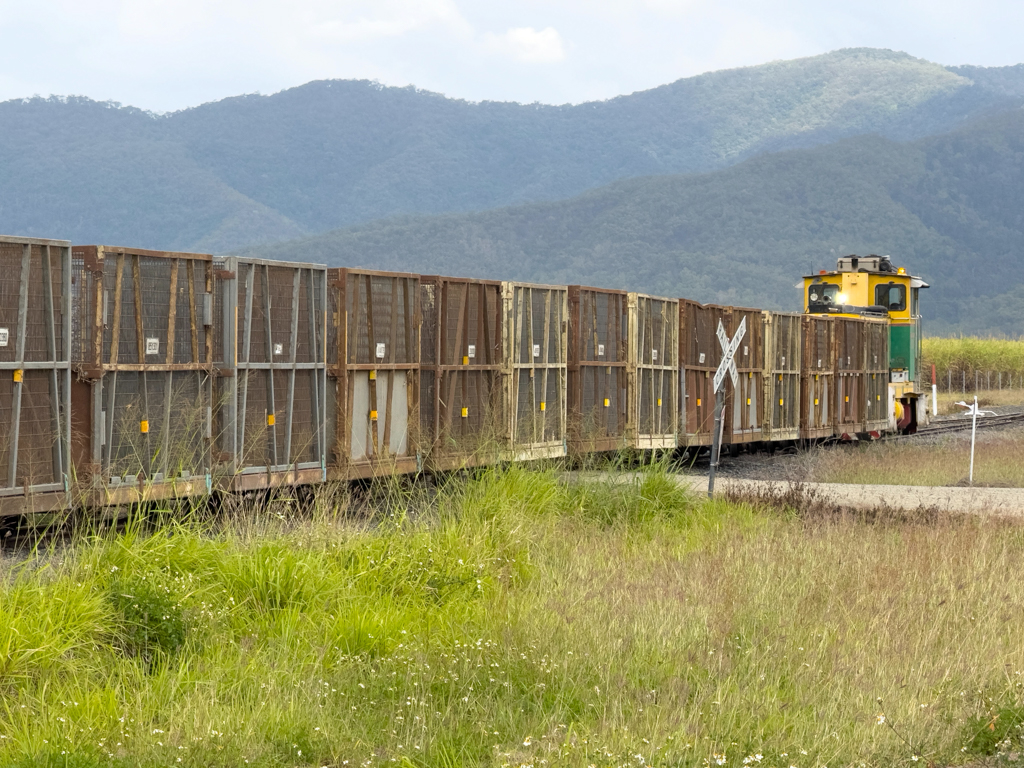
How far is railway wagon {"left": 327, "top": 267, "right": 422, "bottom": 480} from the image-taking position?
12.9 m

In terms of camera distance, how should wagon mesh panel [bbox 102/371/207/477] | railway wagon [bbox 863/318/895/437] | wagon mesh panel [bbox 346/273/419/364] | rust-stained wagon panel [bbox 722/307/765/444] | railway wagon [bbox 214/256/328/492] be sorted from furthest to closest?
railway wagon [bbox 863/318/895/437] → rust-stained wagon panel [bbox 722/307/765/444] → wagon mesh panel [bbox 346/273/419/364] → railway wagon [bbox 214/256/328/492] → wagon mesh panel [bbox 102/371/207/477]

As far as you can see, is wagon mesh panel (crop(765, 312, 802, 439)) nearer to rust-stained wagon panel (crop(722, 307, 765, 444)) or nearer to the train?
rust-stained wagon panel (crop(722, 307, 765, 444))

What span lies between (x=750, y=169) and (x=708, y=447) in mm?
157949

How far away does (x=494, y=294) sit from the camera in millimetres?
15375

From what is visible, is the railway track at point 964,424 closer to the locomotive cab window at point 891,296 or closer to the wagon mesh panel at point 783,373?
the locomotive cab window at point 891,296

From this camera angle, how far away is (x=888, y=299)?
28547mm

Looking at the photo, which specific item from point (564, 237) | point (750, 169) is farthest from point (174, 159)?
point (750, 169)

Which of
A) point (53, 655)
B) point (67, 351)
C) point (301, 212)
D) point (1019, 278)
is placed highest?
point (301, 212)

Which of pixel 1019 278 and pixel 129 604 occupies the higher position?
pixel 1019 278

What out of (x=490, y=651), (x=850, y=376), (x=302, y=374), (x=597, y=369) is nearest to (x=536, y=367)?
(x=597, y=369)

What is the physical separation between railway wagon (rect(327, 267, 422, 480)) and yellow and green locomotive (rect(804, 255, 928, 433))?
15863mm

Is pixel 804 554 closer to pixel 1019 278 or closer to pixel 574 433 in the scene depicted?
pixel 574 433

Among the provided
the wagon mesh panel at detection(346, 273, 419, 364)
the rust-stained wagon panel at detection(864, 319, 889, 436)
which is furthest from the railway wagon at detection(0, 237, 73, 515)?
the rust-stained wagon panel at detection(864, 319, 889, 436)

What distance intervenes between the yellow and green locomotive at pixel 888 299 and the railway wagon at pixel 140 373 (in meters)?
19.1
